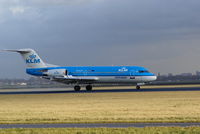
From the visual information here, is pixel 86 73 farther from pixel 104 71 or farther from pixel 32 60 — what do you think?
pixel 32 60

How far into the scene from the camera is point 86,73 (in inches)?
2325

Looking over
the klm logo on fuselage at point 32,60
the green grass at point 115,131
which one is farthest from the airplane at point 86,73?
the green grass at point 115,131

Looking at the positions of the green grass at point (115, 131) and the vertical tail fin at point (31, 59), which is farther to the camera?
the vertical tail fin at point (31, 59)

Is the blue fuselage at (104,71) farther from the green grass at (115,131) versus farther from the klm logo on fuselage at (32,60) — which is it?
the green grass at (115,131)

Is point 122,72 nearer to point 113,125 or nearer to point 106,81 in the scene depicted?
point 106,81

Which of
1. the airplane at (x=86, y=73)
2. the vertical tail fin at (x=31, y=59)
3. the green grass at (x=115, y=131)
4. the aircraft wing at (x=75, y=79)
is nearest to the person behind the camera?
the green grass at (x=115, y=131)

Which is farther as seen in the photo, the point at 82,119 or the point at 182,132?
the point at 82,119

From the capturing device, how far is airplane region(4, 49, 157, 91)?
5741cm

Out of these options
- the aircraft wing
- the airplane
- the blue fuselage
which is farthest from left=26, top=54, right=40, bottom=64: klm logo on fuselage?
the aircraft wing

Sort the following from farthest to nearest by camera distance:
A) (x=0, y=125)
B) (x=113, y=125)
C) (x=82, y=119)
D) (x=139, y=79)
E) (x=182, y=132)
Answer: (x=139, y=79)
(x=82, y=119)
(x=0, y=125)
(x=113, y=125)
(x=182, y=132)

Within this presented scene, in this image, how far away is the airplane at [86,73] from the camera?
188 feet

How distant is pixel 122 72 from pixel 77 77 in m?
6.90

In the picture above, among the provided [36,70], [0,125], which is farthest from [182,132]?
[36,70]

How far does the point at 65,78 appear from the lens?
192ft
